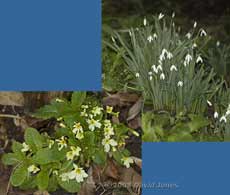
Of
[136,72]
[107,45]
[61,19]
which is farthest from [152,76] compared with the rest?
[61,19]

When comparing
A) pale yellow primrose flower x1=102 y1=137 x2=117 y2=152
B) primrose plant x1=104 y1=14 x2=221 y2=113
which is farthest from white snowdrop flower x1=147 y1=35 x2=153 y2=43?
pale yellow primrose flower x1=102 y1=137 x2=117 y2=152

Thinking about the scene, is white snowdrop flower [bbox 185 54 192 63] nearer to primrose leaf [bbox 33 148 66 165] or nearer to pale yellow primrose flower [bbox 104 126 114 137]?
pale yellow primrose flower [bbox 104 126 114 137]

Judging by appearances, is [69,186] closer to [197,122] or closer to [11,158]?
[11,158]

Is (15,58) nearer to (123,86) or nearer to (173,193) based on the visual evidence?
(123,86)

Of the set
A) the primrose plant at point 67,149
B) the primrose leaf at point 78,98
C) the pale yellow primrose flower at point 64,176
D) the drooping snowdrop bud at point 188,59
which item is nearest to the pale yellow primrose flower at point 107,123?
the primrose plant at point 67,149

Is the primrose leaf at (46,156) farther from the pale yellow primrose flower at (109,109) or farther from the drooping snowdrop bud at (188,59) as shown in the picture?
the drooping snowdrop bud at (188,59)

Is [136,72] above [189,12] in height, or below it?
below

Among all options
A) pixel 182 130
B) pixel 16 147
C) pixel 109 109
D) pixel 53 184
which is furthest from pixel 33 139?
pixel 182 130
